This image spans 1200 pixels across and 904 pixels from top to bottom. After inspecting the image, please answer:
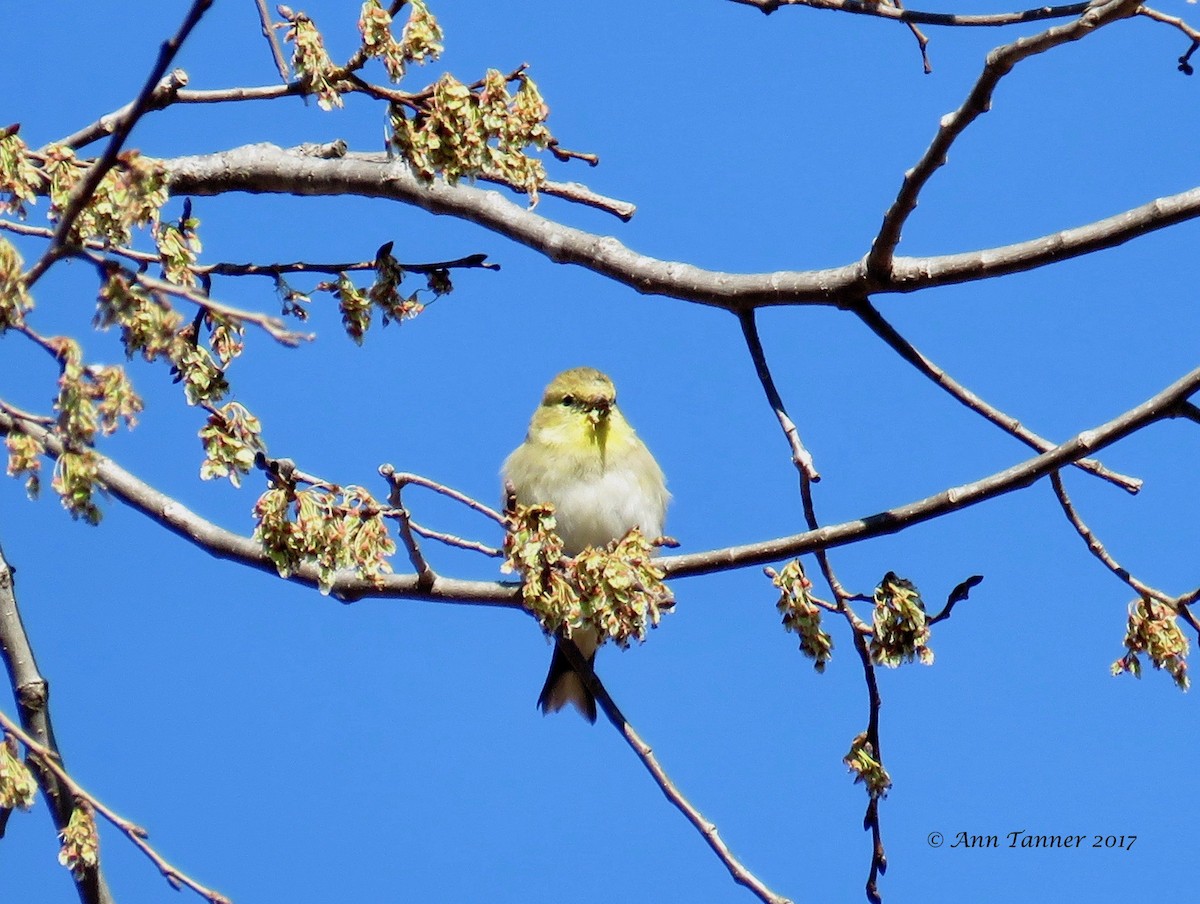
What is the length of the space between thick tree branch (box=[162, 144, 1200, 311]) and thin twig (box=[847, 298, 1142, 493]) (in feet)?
0.22

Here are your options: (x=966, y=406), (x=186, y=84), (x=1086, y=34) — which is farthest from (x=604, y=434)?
(x=1086, y=34)

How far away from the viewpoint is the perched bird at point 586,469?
4.80 metres

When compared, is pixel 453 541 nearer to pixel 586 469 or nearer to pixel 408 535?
pixel 408 535

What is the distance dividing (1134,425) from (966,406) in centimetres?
47

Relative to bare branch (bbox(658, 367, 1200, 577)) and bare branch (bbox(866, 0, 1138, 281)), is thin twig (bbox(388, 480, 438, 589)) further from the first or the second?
bare branch (bbox(866, 0, 1138, 281))

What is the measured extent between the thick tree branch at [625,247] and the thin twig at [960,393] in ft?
0.22

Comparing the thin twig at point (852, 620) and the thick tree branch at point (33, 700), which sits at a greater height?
the thin twig at point (852, 620)

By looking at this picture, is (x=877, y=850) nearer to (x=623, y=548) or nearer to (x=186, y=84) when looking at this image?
(x=623, y=548)

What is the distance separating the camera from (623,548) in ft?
9.08

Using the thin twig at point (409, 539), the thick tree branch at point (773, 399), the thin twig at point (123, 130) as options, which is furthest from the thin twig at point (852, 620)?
the thin twig at point (123, 130)

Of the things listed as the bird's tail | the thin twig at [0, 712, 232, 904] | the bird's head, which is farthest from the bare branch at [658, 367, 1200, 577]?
the bird's tail

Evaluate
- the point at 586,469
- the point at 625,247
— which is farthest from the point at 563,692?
the point at 625,247

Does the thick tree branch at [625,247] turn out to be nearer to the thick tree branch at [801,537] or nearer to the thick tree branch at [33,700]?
the thick tree branch at [801,537]

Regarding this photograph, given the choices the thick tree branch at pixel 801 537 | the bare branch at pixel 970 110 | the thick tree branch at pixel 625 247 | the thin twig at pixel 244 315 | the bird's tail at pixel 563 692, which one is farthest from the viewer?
the bird's tail at pixel 563 692
